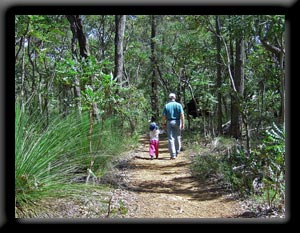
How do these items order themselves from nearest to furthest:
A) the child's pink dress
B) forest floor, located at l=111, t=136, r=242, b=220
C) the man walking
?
1. forest floor, located at l=111, t=136, r=242, b=220
2. the man walking
3. the child's pink dress

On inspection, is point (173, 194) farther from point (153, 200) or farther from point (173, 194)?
point (153, 200)

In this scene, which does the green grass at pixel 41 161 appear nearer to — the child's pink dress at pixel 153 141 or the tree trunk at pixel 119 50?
the child's pink dress at pixel 153 141

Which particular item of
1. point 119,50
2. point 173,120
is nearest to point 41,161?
point 173,120

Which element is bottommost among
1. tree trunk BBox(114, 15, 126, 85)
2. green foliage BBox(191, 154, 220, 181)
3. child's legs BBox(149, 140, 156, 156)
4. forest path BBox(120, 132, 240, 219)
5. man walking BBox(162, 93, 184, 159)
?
forest path BBox(120, 132, 240, 219)

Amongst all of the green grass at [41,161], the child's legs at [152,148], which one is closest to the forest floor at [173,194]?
the child's legs at [152,148]

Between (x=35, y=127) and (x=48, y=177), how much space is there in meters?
0.35

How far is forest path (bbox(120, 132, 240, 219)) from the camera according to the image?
332cm

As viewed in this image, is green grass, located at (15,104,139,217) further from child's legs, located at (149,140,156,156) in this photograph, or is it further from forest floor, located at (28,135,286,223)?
child's legs, located at (149,140,156,156)

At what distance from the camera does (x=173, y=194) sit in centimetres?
395

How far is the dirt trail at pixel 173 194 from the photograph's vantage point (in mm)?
3318

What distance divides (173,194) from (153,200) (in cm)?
34

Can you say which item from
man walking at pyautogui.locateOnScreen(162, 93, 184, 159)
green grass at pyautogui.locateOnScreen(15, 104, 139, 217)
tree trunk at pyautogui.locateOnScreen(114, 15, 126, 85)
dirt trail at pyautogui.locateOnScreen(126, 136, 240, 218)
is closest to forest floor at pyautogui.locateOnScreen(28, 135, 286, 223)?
dirt trail at pyautogui.locateOnScreen(126, 136, 240, 218)
